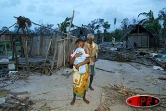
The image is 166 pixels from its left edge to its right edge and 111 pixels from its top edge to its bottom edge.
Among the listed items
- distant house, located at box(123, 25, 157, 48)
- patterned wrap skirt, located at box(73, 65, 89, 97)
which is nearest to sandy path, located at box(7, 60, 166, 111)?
patterned wrap skirt, located at box(73, 65, 89, 97)

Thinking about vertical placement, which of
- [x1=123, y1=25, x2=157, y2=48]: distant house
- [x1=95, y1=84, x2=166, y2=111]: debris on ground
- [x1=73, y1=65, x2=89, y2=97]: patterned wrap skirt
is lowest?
[x1=95, y1=84, x2=166, y2=111]: debris on ground

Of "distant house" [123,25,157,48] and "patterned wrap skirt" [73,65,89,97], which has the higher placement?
"distant house" [123,25,157,48]

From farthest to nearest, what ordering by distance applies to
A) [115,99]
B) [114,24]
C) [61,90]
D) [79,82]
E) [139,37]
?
[114,24]
[139,37]
[61,90]
[115,99]
[79,82]

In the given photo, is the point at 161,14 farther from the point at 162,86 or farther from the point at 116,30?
the point at 162,86

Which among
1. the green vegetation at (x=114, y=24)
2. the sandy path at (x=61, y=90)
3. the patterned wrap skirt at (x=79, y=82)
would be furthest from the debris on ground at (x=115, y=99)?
the green vegetation at (x=114, y=24)

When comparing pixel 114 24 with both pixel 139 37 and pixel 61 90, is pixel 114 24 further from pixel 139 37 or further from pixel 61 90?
pixel 61 90

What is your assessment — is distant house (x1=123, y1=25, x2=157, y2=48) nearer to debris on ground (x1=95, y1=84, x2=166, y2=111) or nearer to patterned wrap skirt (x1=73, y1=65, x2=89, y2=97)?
debris on ground (x1=95, y1=84, x2=166, y2=111)

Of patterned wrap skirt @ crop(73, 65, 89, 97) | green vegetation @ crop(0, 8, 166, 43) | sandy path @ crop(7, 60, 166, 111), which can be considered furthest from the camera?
green vegetation @ crop(0, 8, 166, 43)

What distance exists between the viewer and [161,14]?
29516 mm

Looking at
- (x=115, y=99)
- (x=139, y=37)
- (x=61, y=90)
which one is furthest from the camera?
(x=139, y=37)

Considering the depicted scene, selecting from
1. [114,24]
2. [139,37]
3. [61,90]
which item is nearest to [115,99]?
[61,90]

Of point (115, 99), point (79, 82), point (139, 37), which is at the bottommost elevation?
point (115, 99)

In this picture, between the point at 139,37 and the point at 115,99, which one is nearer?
the point at 115,99

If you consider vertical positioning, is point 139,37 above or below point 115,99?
above
